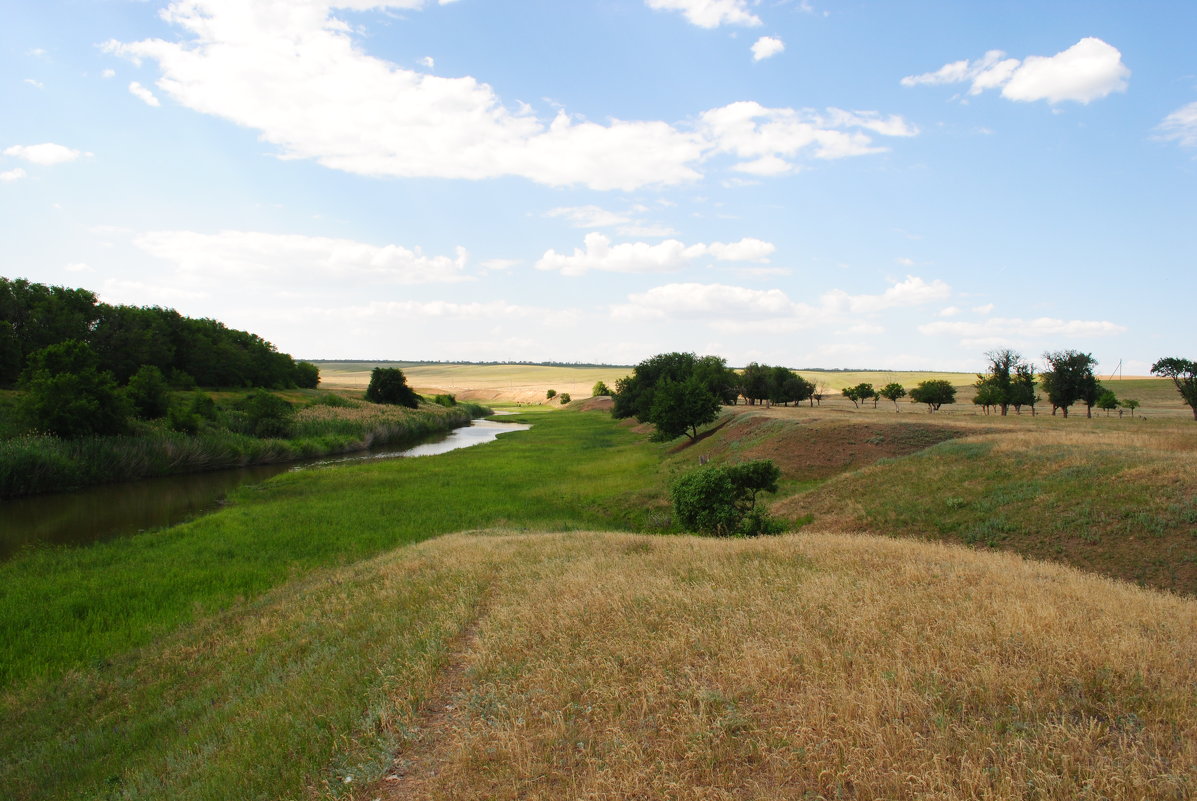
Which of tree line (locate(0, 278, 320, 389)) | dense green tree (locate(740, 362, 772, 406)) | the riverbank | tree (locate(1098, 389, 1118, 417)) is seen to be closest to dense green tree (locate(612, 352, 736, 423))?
dense green tree (locate(740, 362, 772, 406))

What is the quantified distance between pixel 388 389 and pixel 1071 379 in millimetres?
92673

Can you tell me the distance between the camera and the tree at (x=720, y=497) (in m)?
20.2

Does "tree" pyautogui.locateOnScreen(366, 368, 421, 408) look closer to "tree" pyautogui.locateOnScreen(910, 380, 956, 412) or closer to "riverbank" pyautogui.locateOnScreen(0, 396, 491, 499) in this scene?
"riverbank" pyautogui.locateOnScreen(0, 396, 491, 499)

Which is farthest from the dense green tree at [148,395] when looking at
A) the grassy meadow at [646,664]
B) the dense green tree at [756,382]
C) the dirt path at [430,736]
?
the dense green tree at [756,382]

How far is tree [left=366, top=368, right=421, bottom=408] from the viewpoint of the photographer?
10175cm

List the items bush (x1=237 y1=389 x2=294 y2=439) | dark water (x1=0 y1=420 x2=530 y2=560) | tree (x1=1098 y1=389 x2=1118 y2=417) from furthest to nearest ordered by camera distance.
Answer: tree (x1=1098 y1=389 x2=1118 y2=417), bush (x1=237 y1=389 x2=294 y2=439), dark water (x1=0 y1=420 x2=530 y2=560)

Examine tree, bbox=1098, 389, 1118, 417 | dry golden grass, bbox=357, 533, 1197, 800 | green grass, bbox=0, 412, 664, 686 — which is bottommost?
green grass, bbox=0, 412, 664, 686

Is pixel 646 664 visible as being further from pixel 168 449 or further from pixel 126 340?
pixel 126 340

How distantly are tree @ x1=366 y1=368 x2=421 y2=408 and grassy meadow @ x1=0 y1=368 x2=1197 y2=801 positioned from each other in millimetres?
85139

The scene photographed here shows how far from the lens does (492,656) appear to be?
7.74 m

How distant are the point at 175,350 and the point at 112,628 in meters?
78.9

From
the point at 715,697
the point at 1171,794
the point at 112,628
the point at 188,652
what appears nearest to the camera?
the point at 1171,794

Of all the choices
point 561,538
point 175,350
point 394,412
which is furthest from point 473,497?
point 175,350

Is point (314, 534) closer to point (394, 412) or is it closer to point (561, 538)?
point (561, 538)
